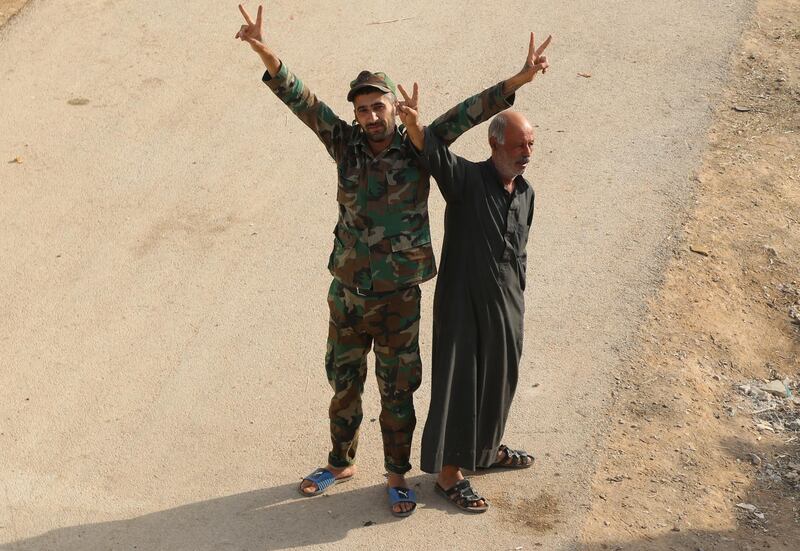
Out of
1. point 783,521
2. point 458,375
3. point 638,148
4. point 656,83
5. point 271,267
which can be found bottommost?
point 783,521

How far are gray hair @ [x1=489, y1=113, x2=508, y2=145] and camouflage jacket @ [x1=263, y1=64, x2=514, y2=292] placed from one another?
5 centimetres

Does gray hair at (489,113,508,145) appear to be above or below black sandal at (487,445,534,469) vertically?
above

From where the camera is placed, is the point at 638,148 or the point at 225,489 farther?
the point at 638,148

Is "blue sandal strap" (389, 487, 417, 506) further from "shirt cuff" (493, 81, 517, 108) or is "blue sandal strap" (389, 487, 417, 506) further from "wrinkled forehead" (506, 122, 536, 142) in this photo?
"shirt cuff" (493, 81, 517, 108)

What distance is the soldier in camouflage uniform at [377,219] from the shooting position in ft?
17.3

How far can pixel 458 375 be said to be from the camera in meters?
5.64

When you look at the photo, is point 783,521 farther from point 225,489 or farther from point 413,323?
point 225,489

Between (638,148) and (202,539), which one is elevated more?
(638,148)

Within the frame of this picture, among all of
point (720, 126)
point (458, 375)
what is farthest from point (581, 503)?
point (720, 126)

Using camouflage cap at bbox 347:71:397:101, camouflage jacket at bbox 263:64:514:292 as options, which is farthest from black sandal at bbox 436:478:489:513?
camouflage cap at bbox 347:71:397:101

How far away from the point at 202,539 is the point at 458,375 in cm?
153

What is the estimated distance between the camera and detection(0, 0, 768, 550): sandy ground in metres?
6.00

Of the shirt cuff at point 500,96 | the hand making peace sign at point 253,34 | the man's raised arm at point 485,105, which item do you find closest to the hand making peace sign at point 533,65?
the man's raised arm at point 485,105

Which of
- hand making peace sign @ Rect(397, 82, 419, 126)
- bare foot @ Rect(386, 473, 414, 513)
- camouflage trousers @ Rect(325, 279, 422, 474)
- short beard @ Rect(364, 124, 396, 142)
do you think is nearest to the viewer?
hand making peace sign @ Rect(397, 82, 419, 126)
